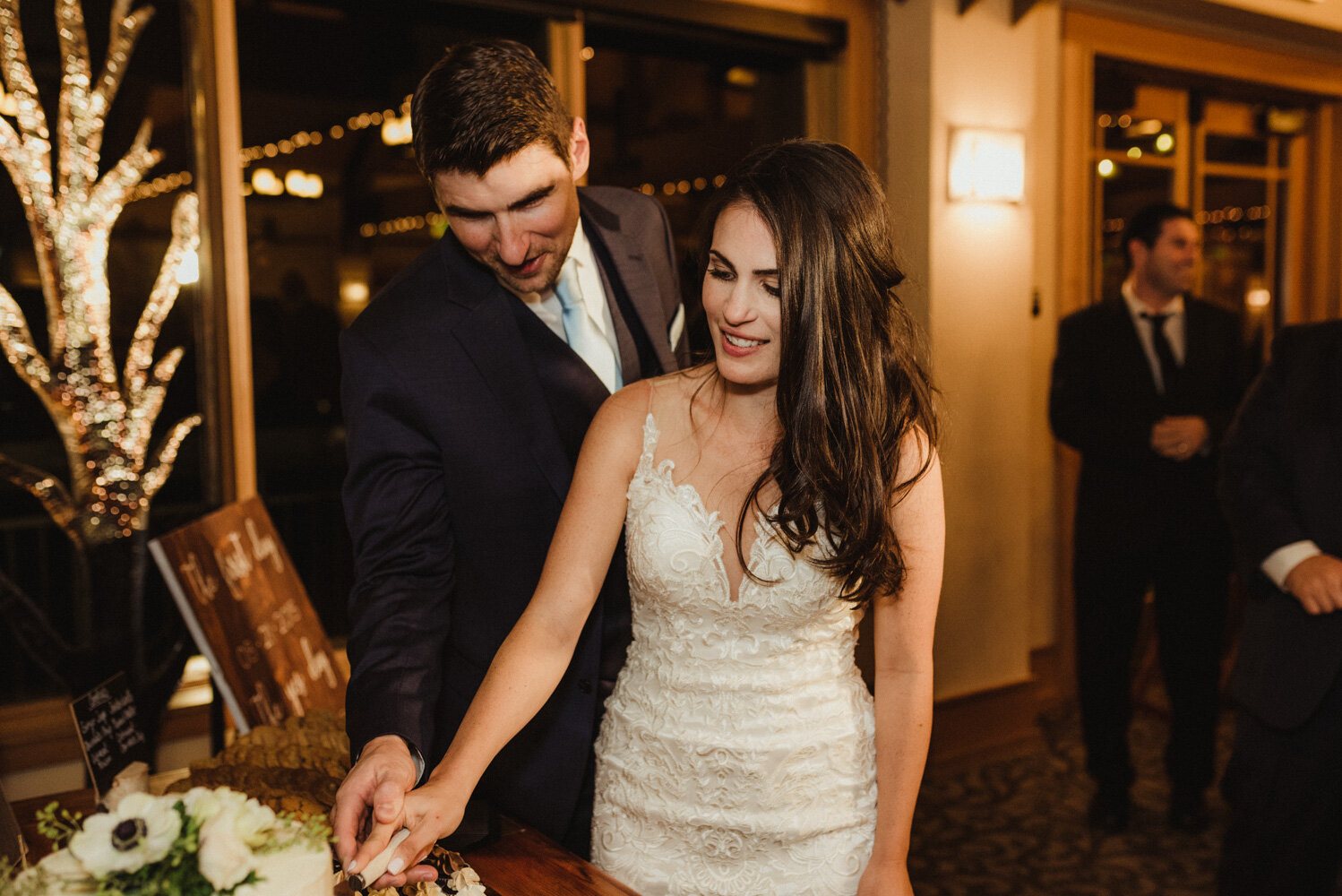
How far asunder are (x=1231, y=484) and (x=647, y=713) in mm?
1914

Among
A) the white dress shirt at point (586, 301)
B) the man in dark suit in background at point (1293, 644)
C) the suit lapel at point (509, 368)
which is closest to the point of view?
the suit lapel at point (509, 368)

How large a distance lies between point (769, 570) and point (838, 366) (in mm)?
336

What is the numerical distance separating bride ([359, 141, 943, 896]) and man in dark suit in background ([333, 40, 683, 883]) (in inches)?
4.1

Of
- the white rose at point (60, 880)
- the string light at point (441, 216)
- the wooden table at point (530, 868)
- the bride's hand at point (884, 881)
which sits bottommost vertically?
the bride's hand at point (884, 881)

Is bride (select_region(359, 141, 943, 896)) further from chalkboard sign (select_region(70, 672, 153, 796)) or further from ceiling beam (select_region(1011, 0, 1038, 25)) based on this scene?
ceiling beam (select_region(1011, 0, 1038, 25))

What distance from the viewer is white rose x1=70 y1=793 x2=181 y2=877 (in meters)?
0.81

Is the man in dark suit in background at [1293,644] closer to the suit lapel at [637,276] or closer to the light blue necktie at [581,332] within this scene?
the suit lapel at [637,276]

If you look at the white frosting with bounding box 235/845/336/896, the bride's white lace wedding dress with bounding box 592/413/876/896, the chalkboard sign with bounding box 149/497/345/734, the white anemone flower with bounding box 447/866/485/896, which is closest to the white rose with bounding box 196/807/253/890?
the white frosting with bounding box 235/845/336/896

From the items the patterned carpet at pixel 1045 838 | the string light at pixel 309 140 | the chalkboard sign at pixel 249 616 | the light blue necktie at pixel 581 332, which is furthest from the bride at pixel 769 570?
the string light at pixel 309 140

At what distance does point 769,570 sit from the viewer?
153 centimetres

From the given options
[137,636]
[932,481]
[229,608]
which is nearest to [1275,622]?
[932,481]

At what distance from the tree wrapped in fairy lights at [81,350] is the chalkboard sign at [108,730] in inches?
40.3

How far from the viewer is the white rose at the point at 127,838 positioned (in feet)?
2.64

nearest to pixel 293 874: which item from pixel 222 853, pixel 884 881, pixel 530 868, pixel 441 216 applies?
pixel 222 853
